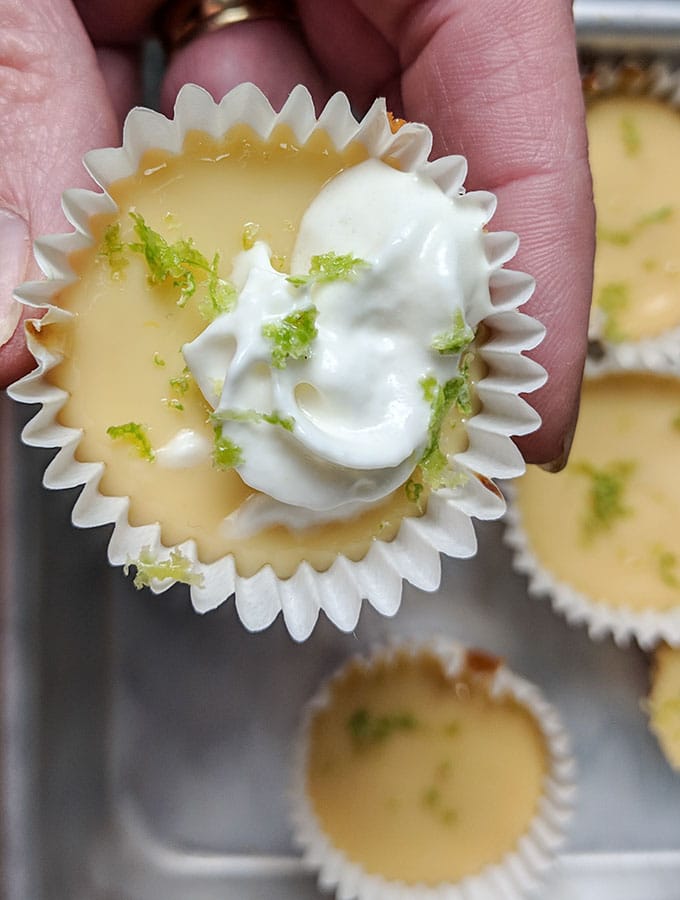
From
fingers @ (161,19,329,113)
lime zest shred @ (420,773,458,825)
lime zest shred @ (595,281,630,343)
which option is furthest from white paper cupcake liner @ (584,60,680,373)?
lime zest shred @ (420,773,458,825)

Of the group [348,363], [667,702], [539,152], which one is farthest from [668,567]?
[348,363]

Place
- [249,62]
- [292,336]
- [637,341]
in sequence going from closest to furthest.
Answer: [292,336] < [249,62] < [637,341]

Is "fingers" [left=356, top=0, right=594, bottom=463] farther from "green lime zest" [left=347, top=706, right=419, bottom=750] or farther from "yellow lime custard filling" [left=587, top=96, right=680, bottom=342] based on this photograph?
"green lime zest" [left=347, top=706, right=419, bottom=750]

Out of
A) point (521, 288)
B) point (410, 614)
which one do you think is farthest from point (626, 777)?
point (521, 288)

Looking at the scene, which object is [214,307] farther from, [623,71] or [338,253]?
[623,71]

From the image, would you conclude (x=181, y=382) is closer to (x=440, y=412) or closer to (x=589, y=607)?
(x=440, y=412)
